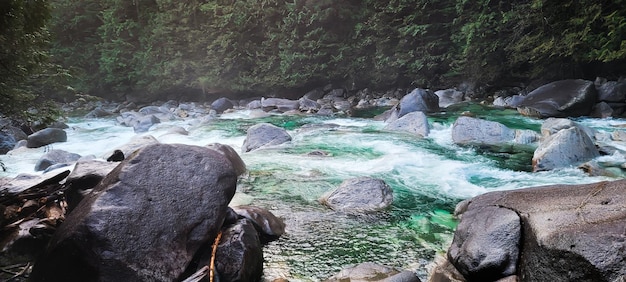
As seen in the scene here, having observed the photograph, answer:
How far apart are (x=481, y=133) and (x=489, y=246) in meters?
6.01

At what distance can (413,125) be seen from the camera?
9664 millimetres

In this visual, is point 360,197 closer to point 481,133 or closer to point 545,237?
point 545,237

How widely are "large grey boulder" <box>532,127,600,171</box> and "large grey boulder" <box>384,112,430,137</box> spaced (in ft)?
9.99

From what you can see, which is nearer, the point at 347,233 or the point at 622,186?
the point at 622,186

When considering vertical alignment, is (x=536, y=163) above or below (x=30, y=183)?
below

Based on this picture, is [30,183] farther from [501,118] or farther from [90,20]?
[90,20]

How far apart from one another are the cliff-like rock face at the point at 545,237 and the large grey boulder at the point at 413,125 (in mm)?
5749

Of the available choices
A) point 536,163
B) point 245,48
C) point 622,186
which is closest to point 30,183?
point 622,186

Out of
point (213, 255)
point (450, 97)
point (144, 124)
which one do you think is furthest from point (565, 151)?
point (144, 124)

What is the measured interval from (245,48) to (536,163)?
16739 mm

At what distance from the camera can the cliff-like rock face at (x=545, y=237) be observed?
88.6 inches

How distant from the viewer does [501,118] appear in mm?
10648

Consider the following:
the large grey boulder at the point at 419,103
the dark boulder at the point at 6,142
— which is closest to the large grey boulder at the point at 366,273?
the large grey boulder at the point at 419,103

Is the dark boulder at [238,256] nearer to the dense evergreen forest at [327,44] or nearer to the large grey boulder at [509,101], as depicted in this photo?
the dense evergreen forest at [327,44]
